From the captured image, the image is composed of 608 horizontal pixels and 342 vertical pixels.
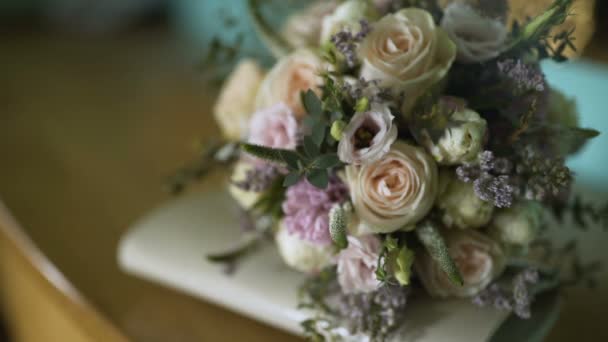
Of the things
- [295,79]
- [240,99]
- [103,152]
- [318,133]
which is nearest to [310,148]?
[318,133]

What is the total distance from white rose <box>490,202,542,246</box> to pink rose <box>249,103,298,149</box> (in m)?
0.22

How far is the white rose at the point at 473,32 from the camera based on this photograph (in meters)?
0.54

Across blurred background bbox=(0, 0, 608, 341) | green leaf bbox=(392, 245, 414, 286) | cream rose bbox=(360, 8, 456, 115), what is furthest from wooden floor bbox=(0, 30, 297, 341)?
cream rose bbox=(360, 8, 456, 115)

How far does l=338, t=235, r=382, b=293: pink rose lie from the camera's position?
543 millimetres

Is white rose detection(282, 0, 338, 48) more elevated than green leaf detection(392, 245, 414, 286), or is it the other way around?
white rose detection(282, 0, 338, 48)

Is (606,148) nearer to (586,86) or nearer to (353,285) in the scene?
(586,86)

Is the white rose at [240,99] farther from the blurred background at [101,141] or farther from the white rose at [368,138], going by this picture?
the white rose at [368,138]

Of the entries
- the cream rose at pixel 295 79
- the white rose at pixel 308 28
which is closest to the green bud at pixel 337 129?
the cream rose at pixel 295 79

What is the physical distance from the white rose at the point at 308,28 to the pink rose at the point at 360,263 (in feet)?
0.85

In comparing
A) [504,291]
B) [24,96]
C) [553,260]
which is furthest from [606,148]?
[24,96]

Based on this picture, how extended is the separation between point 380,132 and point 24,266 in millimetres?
621

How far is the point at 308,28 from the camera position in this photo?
678 millimetres

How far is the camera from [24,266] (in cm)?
85

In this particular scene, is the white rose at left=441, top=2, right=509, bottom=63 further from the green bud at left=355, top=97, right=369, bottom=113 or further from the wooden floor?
the wooden floor
